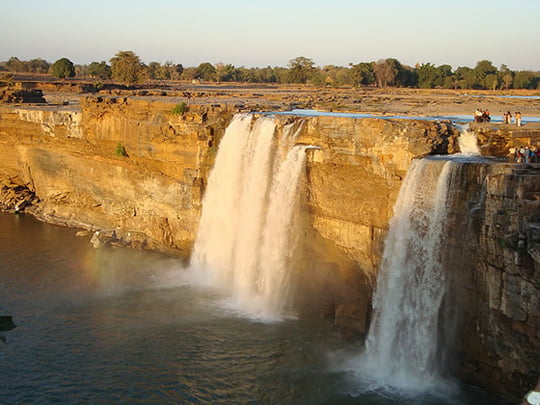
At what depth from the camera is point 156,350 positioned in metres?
14.3

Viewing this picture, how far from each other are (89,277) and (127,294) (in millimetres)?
2312

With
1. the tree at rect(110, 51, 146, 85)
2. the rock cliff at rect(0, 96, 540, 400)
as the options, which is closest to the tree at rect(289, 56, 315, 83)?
the tree at rect(110, 51, 146, 85)

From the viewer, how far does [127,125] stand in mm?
23531

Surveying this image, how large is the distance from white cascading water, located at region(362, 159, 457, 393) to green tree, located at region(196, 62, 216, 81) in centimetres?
7024

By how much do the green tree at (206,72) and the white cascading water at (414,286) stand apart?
7024 centimetres

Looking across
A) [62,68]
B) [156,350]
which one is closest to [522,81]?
[156,350]

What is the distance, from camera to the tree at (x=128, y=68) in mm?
53625

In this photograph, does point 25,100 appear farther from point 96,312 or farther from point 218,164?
point 96,312

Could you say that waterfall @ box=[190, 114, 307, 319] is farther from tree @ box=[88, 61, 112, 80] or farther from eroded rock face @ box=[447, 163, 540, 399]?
tree @ box=[88, 61, 112, 80]

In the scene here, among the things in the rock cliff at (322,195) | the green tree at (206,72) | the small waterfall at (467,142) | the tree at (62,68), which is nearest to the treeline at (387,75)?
the tree at (62,68)

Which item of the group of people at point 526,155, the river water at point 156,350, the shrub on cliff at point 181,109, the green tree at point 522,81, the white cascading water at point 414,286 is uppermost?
the green tree at point 522,81

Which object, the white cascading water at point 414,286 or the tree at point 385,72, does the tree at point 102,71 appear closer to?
the tree at point 385,72

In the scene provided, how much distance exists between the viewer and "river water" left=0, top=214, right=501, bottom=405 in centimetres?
1245

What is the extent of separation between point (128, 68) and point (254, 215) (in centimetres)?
3985
